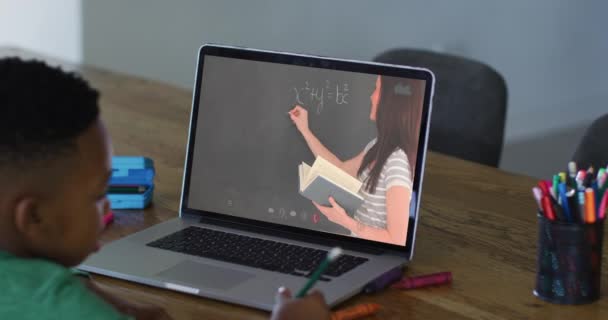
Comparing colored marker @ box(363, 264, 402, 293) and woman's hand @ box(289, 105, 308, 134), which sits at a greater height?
woman's hand @ box(289, 105, 308, 134)

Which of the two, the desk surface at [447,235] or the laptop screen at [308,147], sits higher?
the laptop screen at [308,147]

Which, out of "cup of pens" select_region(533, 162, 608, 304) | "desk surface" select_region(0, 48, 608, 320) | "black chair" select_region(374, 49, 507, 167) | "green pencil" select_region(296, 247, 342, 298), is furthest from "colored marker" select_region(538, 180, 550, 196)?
"black chair" select_region(374, 49, 507, 167)

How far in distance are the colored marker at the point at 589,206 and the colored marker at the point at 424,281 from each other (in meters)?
0.20

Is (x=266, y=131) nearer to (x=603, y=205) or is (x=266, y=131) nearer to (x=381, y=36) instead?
(x=603, y=205)

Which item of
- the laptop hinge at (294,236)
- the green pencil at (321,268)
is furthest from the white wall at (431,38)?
the green pencil at (321,268)

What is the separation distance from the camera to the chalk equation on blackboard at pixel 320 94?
4.31 feet

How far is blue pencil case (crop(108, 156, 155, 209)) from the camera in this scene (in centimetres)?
144

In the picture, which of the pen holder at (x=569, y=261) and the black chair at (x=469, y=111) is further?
the black chair at (x=469, y=111)

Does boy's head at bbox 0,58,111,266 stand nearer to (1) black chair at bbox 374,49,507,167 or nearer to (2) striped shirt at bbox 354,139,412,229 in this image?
(2) striped shirt at bbox 354,139,412,229

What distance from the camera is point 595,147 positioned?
1803 mm

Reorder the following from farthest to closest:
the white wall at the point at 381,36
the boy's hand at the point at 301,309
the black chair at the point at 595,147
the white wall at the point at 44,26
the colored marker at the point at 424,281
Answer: the white wall at the point at 381,36, the white wall at the point at 44,26, the black chair at the point at 595,147, the colored marker at the point at 424,281, the boy's hand at the point at 301,309

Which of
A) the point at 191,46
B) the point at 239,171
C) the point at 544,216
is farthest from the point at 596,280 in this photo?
the point at 191,46

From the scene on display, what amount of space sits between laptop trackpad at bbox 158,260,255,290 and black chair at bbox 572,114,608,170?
903mm

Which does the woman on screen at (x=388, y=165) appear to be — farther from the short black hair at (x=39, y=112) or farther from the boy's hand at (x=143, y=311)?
the short black hair at (x=39, y=112)
